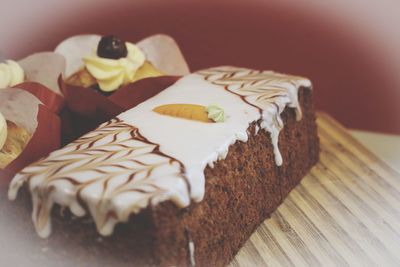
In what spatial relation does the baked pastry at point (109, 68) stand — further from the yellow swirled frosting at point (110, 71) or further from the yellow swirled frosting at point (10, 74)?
the yellow swirled frosting at point (10, 74)

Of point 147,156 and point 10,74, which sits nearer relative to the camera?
point 147,156

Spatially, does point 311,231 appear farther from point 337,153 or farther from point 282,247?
point 337,153

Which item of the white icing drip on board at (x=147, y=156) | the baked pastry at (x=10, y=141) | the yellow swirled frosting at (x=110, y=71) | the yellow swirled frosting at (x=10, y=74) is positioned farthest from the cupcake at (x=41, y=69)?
the white icing drip on board at (x=147, y=156)

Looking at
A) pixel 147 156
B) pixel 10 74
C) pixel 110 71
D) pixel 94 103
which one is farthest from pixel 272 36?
pixel 147 156

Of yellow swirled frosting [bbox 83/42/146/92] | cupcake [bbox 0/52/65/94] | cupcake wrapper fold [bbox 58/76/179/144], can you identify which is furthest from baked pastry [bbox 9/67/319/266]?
cupcake [bbox 0/52/65/94]

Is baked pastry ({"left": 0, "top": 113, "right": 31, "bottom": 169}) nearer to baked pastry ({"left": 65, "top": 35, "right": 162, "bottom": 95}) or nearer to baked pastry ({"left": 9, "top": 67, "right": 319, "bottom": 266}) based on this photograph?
baked pastry ({"left": 9, "top": 67, "right": 319, "bottom": 266})

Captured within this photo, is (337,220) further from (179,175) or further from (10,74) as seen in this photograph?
(10,74)

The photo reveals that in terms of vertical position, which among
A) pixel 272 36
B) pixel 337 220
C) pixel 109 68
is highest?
pixel 109 68
